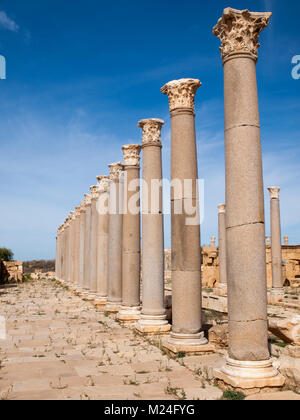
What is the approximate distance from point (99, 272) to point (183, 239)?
37.7ft

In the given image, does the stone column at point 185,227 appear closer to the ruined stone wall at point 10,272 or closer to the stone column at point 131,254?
the stone column at point 131,254

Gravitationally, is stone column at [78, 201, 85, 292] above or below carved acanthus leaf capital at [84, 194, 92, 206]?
below

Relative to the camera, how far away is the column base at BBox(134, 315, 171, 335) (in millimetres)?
12336

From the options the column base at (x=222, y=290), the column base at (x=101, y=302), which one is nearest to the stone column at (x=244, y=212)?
the column base at (x=101, y=302)

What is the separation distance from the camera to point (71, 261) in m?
34.2

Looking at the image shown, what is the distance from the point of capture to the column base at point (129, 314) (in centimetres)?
1475

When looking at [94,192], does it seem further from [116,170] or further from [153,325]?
[153,325]

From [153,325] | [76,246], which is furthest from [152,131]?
[76,246]

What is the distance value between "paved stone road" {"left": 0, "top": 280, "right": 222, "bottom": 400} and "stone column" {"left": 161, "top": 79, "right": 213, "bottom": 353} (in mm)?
862

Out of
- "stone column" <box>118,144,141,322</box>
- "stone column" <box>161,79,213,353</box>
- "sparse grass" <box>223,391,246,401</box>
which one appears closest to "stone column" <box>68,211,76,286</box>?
"stone column" <box>118,144,141,322</box>

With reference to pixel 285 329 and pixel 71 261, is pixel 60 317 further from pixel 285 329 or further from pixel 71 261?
pixel 71 261

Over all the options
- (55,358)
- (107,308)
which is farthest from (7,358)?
(107,308)

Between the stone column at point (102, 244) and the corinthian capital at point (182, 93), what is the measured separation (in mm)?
11240

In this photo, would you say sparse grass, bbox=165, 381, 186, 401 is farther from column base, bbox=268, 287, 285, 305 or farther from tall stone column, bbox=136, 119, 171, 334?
column base, bbox=268, 287, 285, 305
